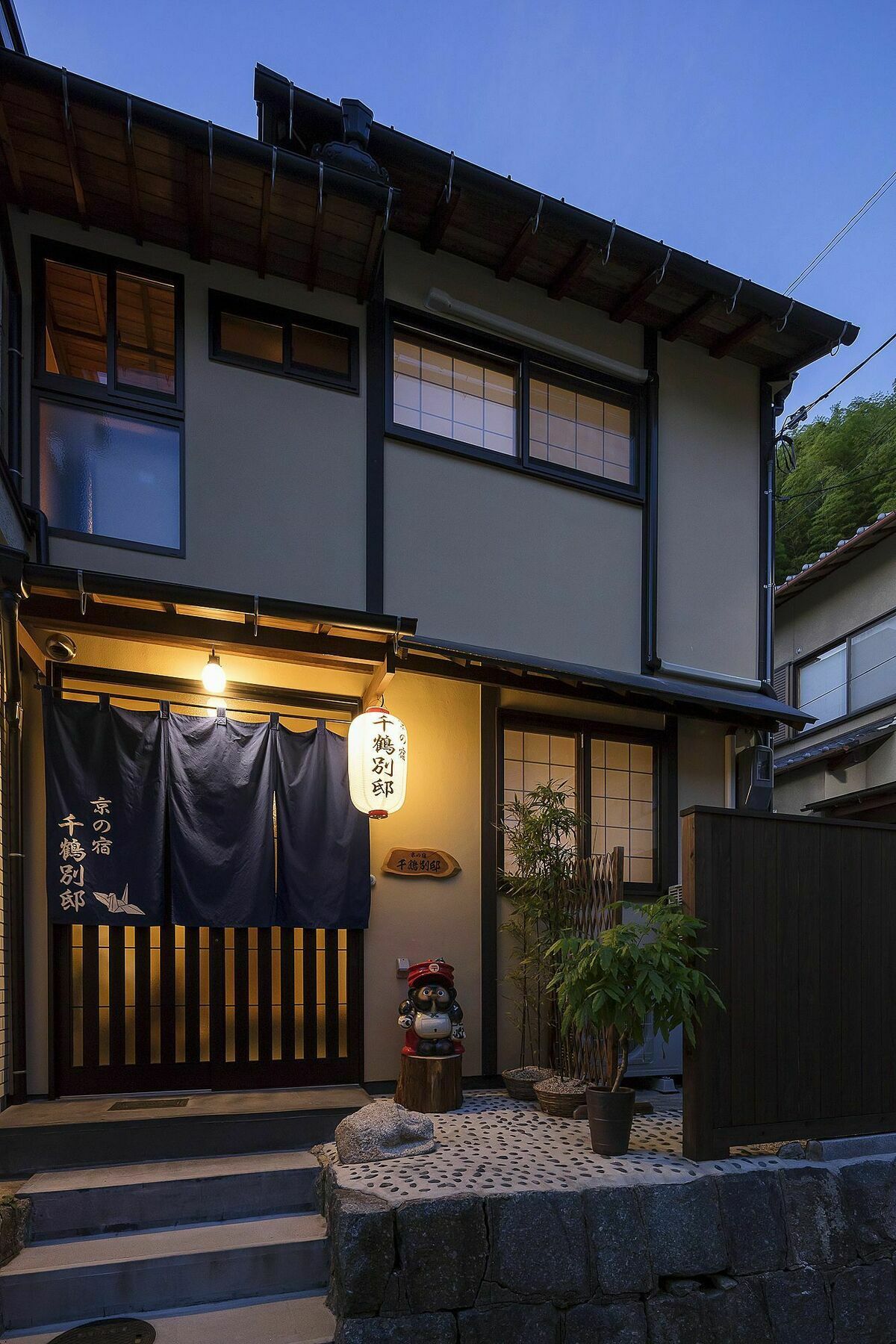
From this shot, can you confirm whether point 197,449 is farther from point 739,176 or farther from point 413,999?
point 739,176

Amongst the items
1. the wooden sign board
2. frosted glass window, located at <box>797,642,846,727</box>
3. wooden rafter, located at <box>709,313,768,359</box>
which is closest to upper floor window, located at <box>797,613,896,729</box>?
frosted glass window, located at <box>797,642,846,727</box>

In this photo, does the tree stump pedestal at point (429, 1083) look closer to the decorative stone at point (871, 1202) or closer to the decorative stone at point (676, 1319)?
the decorative stone at point (676, 1319)

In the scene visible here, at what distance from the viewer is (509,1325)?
477 centimetres

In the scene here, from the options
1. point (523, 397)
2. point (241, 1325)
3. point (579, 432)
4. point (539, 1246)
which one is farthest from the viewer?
point (579, 432)

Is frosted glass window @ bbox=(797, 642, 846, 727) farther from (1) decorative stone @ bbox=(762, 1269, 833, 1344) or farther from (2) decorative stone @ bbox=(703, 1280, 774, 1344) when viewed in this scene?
(2) decorative stone @ bbox=(703, 1280, 774, 1344)

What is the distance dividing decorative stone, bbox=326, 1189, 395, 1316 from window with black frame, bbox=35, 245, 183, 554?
4.90m

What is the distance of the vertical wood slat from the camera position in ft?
20.9

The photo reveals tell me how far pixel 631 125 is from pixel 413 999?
12011 cm

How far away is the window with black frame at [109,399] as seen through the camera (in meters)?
6.59

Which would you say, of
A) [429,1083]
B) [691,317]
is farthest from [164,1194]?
[691,317]

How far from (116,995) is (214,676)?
102 inches

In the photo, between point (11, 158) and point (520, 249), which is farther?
point (520, 249)

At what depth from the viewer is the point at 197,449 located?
276 inches

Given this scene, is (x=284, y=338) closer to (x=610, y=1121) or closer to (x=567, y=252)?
(x=567, y=252)
